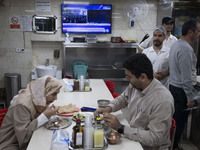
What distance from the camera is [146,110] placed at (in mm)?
1656

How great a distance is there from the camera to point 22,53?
481 cm

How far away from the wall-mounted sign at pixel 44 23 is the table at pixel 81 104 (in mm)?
1962

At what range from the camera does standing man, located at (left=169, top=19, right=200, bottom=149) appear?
2525mm

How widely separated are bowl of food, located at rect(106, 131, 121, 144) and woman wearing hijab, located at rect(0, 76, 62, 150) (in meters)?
0.55

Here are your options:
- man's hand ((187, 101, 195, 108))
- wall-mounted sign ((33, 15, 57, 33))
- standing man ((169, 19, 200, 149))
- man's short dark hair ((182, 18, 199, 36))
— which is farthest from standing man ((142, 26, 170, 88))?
wall-mounted sign ((33, 15, 57, 33))

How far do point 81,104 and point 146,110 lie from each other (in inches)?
35.1

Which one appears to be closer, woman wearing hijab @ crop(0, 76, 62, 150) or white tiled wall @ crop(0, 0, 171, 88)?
woman wearing hijab @ crop(0, 76, 62, 150)

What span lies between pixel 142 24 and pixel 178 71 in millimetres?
2646

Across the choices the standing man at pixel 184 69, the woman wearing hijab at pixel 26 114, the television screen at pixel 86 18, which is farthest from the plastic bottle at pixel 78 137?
the television screen at pixel 86 18

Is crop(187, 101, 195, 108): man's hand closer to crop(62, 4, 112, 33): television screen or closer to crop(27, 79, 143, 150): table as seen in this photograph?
crop(27, 79, 143, 150): table

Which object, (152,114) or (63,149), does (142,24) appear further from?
(63,149)

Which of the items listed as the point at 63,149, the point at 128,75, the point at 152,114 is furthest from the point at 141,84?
the point at 63,149

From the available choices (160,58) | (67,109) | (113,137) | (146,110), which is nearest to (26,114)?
(67,109)

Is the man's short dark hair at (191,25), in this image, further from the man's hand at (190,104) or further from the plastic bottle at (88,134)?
the plastic bottle at (88,134)
